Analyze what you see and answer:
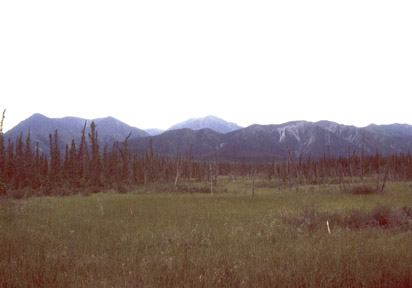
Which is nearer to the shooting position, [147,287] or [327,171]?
[147,287]

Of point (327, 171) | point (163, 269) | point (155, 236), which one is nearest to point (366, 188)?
point (155, 236)

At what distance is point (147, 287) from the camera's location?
4871 millimetres

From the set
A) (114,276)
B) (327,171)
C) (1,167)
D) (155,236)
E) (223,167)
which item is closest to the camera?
(114,276)

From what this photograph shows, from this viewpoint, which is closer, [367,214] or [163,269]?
[163,269]

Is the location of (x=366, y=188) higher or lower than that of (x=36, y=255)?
→ lower

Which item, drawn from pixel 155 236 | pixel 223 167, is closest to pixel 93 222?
pixel 155 236

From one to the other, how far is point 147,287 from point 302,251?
4.58 metres

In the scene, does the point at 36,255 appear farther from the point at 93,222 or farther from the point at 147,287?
the point at 93,222

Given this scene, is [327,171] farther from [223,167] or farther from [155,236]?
[155,236]

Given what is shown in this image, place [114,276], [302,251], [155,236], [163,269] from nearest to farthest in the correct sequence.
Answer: [114,276] < [163,269] < [302,251] < [155,236]

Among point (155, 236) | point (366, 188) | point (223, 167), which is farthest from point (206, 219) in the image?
point (223, 167)

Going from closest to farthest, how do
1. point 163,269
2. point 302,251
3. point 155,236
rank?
point 163,269 → point 302,251 → point 155,236

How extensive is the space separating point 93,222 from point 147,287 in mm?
7726

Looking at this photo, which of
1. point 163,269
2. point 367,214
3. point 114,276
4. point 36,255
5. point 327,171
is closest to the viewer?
point 114,276
